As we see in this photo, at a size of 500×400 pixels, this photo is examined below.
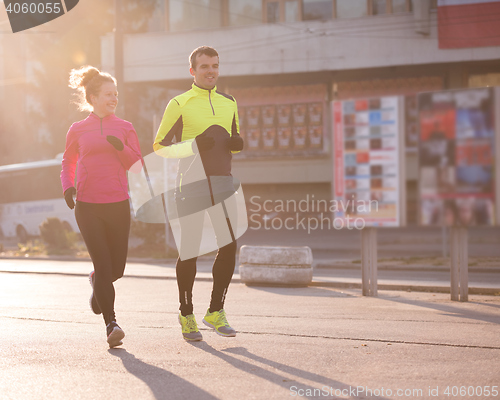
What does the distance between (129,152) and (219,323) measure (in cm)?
146

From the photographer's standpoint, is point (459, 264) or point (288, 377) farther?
point (459, 264)

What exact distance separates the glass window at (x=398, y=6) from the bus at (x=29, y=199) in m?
14.8

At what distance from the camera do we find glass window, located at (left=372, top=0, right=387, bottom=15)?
96.5ft

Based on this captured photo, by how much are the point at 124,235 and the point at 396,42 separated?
81.3 feet

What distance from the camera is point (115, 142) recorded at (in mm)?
5449

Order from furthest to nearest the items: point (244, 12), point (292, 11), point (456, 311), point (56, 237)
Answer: point (244, 12)
point (292, 11)
point (56, 237)
point (456, 311)

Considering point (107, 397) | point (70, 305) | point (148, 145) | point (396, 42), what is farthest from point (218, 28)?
point (107, 397)

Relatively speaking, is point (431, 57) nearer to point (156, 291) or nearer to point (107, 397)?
point (156, 291)

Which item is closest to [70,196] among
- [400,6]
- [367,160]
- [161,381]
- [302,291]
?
[161,381]

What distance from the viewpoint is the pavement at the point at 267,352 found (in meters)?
3.99

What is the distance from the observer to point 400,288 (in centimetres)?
1026

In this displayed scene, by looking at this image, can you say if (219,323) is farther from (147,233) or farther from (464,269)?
(147,233)

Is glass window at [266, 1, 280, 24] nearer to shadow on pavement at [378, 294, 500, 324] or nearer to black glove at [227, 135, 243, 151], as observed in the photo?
shadow on pavement at [378, 294, 500, 324]

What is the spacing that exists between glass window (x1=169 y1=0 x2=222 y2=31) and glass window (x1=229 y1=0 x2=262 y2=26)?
552 millimetres
